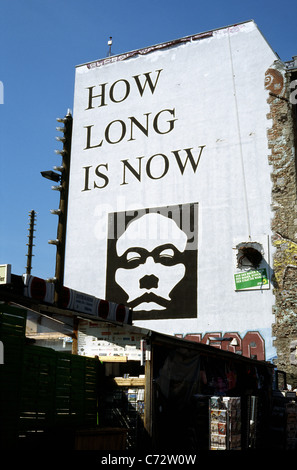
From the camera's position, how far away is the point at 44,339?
603 inches

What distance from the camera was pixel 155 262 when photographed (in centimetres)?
3167

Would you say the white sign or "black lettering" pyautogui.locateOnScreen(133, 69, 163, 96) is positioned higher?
"black lettering" pyautogui.locateOnScreen(133, 69, 163, 96)

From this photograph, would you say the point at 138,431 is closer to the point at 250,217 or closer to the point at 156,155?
the point at 250,217

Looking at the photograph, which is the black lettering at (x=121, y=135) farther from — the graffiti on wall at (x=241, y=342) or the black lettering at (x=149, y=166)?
the graffiti on wall at (x=241, y=342)

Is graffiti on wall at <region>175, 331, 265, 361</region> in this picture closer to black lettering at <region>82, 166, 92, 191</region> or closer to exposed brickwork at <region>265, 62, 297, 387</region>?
exposed brickwork at <region>265, 62, 297, 387</region>

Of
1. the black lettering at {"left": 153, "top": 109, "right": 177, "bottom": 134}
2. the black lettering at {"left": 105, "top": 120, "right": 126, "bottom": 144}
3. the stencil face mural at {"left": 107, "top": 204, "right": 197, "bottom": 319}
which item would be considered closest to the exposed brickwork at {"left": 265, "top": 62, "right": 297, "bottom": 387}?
the stencil face mural at {"left": 107, "top": 204, "right": 197, "bottom": 319}

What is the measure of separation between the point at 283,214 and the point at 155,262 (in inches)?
304

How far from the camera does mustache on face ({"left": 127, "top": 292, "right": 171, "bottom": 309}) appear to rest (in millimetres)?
30719

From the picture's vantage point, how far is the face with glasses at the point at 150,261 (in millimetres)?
31000

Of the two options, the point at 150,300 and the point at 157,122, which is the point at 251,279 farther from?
the point at 157,122

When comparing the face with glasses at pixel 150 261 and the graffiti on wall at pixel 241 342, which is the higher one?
the face with glasses at pixel 150 261

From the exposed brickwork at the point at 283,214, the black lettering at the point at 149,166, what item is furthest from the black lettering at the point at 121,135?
the exposed brickwork at the point at 283,214

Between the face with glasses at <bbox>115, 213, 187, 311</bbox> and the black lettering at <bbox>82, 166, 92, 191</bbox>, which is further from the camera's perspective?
the black lettering at <bbox>82, 166, 92, 191</bbox>

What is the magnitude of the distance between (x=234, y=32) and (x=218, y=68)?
2.40m
